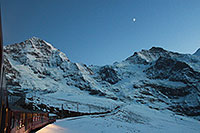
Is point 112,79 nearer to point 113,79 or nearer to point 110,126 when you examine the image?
point 113,79

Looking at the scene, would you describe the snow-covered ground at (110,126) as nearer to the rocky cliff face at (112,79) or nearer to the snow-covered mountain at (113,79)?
the snow-covered mountain at (113,79)

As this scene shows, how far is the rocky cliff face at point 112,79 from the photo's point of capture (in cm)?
8431

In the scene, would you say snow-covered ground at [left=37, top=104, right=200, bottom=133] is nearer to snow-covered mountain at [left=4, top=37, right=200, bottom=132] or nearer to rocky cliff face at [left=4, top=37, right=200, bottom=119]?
snow-covered mountain at [left=4, top=37, right=200, bottom=132]

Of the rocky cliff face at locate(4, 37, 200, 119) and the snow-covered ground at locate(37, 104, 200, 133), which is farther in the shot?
the rocky cliff face at locate(4, 37, 200, 119)

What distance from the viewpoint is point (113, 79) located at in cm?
13675

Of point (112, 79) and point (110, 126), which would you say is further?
point (112, 79)

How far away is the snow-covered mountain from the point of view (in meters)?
83.6

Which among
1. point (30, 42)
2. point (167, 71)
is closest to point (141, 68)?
point (167, 71)

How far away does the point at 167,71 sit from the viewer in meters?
140

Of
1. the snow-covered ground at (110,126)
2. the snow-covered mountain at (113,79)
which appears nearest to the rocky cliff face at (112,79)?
the snow-covered mountain at (113,79)

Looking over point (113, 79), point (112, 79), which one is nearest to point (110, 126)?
point (112, 79)

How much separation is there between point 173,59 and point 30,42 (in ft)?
457

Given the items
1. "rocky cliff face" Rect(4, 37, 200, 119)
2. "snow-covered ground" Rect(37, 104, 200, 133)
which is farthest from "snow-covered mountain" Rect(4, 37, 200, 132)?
"snow-covered ground" Rect(37, 104, 200, 133)

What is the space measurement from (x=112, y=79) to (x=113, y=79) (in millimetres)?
982
